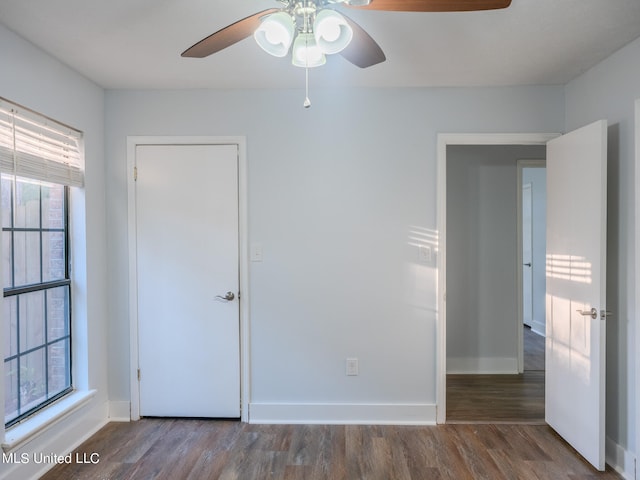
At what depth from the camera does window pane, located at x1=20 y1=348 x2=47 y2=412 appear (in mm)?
2174

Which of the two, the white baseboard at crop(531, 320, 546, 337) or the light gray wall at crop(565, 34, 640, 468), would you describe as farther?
the white baseboard at crop(531, 320, 546, 337)

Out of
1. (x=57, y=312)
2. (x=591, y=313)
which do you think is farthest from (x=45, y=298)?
(x=591, y=313)

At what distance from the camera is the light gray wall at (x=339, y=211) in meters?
2.72

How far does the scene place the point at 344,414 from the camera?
273 centimetres

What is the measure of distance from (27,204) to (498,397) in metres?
3.64

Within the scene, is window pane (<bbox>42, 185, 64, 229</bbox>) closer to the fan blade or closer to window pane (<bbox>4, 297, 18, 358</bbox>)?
window pane (<bbox>4, 297, 18, 358</bbox>)

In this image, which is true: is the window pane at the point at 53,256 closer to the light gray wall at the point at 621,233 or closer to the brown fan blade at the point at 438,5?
the brown fan blade at the point at 438,5

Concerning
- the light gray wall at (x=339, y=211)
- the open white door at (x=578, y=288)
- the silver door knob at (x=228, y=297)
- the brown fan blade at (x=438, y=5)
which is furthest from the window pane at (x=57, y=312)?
the open white door at (x=578, y=288)

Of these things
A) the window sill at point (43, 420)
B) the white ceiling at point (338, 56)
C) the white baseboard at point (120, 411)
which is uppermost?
the white ceiling at point (338, 56)

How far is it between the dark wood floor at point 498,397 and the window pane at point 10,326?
2.80m

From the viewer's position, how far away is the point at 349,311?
275 cm

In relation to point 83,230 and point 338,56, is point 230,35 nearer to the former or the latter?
point 338,56

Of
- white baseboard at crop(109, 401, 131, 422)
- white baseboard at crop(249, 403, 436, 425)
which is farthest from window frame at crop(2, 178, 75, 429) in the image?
white baseboard at crop(249, 403, 436, 425)

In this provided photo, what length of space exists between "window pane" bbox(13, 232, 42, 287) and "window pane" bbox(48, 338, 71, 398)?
488mm
